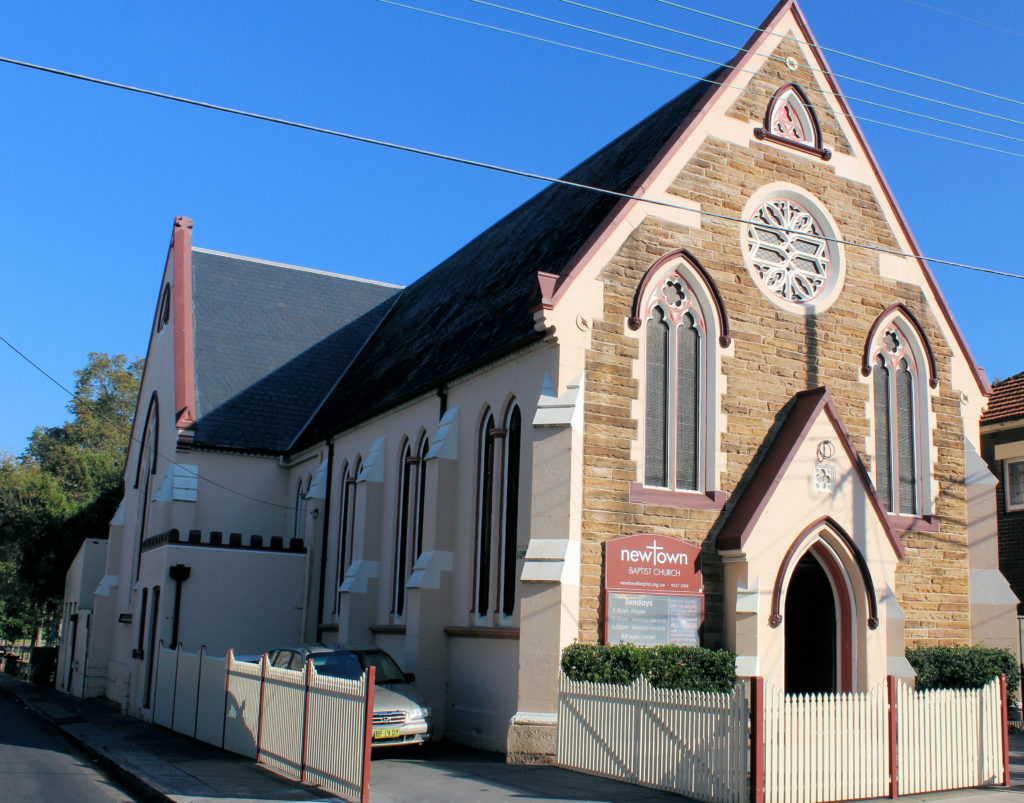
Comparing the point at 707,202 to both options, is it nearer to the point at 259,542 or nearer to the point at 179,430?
the point at 259,542

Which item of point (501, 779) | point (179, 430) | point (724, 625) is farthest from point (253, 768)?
point (179, 430)

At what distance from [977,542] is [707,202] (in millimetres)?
8059

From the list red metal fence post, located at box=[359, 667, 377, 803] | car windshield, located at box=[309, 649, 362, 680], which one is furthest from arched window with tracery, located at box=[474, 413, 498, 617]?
red metal fence post, located at box=[359, 667, 377, 803]

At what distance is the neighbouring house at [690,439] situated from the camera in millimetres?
15625

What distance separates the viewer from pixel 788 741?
11.4 meters

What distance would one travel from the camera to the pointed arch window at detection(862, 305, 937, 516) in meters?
18.5

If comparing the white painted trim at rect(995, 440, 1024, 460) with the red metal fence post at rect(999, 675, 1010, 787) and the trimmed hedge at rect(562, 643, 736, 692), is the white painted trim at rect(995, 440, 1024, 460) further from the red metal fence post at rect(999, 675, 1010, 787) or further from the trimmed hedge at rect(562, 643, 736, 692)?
the trimmed hedge at rect(562, 643, 736, 692)

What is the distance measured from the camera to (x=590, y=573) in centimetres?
1529

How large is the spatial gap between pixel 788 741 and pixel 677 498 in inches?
210

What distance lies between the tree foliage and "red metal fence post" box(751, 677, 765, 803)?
126ft

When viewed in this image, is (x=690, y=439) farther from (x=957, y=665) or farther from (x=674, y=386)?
(x=957, y=665)

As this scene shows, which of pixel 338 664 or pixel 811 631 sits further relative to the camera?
pixel 811 631

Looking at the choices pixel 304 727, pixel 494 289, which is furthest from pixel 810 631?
pixel 494 289

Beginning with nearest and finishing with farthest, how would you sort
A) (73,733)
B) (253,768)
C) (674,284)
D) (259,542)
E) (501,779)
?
(501,779), (253,768), (674,284), (73,733), (259,542)
